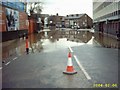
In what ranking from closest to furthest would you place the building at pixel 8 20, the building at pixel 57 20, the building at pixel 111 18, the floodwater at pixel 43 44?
the floodwater at pixel 43 44
the building at pixel 8 20
the building at pixel 111 18
the building at pixel 57 20

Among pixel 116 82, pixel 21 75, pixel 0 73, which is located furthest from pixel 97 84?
pixel 0 73

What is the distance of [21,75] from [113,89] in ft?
12.4

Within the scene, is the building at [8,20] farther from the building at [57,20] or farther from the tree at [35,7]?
the building at [57,20]

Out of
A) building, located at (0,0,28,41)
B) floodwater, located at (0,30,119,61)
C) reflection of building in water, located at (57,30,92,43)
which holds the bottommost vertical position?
floodwater, located at (0,30,119,61)

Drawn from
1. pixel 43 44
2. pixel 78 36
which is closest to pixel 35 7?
pixel 78 36

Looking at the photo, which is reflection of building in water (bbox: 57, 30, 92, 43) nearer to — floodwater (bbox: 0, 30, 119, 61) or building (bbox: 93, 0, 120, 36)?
floodwater (bbox: 0, 30, 119, 61)

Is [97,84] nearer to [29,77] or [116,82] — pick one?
[116,82]

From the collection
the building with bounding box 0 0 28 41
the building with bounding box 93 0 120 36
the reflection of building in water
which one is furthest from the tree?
the building with bounding box 0 0 28 41

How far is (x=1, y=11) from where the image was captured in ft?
96.7

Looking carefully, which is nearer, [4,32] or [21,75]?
[21,75]

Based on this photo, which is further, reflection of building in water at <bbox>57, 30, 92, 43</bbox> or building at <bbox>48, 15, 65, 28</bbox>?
building at <bbox>48, 15, 65, 28</bbox>

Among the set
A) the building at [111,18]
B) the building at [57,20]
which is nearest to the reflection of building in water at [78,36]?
the building at [111,18]

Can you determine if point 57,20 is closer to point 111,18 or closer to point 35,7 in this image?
point 35,7

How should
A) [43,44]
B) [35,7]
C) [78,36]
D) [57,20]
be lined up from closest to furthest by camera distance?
[43,44] → [78,36] → [35,7] → [57,20]
